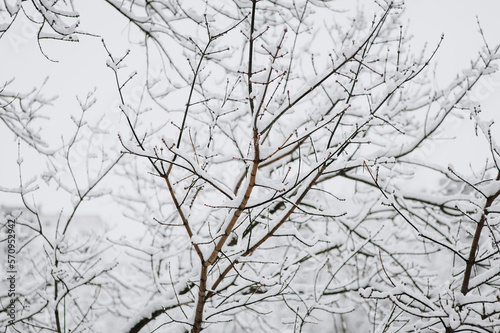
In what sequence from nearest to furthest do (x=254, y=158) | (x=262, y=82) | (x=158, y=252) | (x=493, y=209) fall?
1. (x=262, y=82)
2. (x=254, y=158)
3. (x=493, y=209)
4. (x=158, y=252)

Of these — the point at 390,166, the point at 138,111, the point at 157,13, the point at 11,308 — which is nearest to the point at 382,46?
the point at 390,166

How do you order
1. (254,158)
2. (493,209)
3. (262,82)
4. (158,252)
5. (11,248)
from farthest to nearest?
(158,252) < (11,248) < (493,209) < (254,158) < (262,82)

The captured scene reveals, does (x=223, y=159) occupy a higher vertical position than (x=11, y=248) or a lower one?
higher

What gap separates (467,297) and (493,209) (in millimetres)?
441

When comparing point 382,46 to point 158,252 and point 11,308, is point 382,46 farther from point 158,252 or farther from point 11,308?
point 11,308

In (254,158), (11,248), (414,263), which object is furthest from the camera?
(414,263)

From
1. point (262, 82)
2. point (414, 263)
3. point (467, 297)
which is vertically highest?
point (414, 263)

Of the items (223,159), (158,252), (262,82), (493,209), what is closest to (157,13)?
(223,159)

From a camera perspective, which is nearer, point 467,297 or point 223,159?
point 467,297

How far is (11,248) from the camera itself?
10.5 feet

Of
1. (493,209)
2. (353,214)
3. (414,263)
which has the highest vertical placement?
(353,214)

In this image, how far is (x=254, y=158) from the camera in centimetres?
134

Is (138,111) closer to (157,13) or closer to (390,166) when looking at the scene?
(157,13)

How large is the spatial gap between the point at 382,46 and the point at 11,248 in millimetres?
4517
